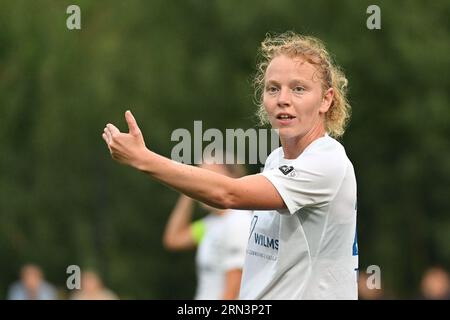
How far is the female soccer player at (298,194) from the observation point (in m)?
5.70

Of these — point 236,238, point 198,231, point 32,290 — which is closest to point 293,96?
point 236,238

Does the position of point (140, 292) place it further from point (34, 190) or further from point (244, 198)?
point (244, 198)

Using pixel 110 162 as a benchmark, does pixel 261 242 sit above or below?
below

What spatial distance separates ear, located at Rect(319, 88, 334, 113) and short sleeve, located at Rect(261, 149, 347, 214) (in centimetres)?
30

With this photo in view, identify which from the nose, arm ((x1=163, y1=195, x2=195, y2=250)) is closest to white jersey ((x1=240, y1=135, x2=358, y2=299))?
the nose

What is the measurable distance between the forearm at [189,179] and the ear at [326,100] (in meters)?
0.71

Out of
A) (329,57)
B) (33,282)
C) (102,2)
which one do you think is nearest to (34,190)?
(102,2)

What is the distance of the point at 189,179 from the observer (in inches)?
218

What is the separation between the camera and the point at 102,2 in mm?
32125

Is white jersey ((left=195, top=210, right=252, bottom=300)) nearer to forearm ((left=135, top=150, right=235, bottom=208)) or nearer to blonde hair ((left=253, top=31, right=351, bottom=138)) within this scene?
blonde hair ((left=253, top=31, right=351, bottom=138))

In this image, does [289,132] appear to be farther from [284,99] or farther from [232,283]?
[232,283]

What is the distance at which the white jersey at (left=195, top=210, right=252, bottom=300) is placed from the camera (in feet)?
34.3
